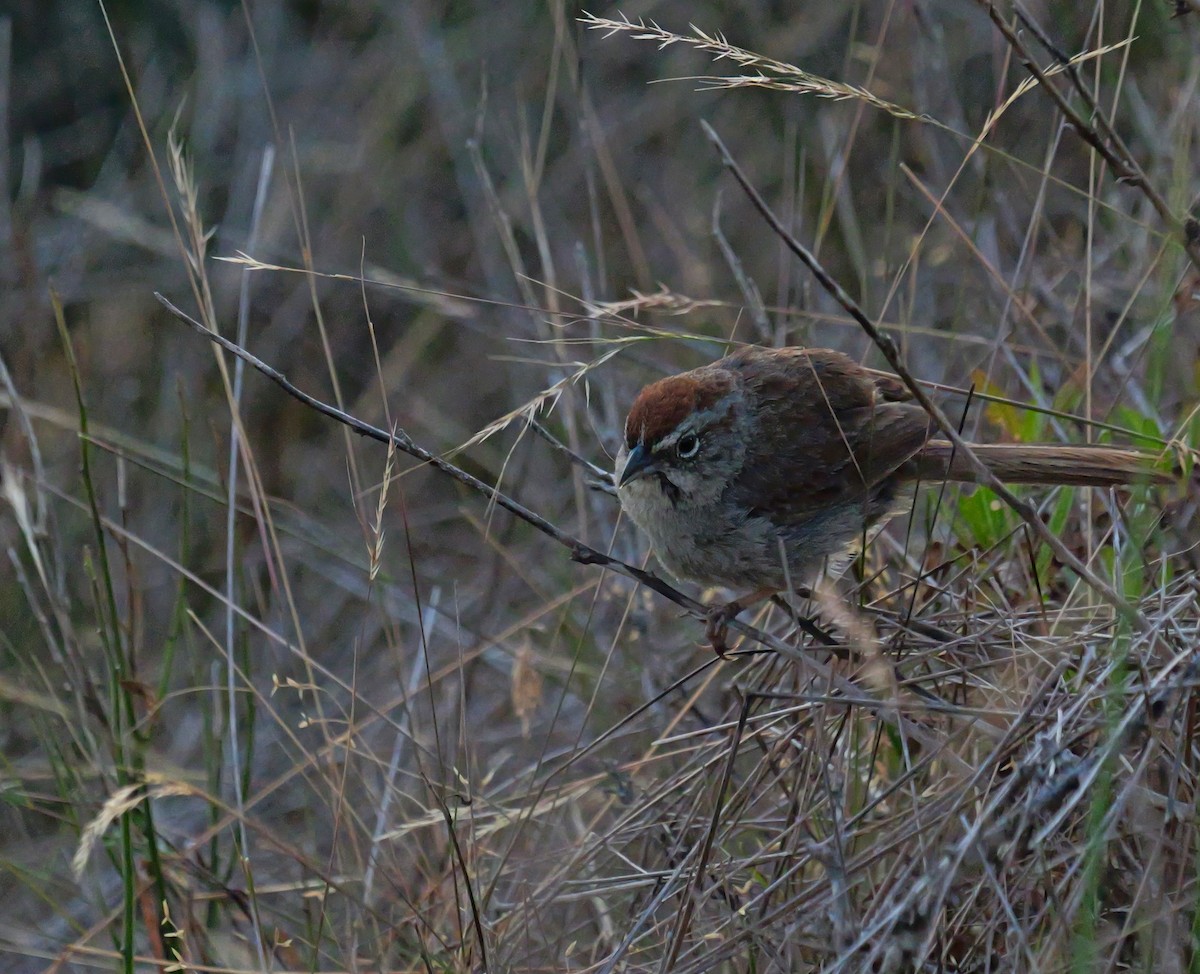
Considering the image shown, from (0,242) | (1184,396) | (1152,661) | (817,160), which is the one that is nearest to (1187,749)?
(1152,661)

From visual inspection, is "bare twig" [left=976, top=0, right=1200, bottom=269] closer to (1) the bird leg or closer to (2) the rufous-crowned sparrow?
(2) the rufous-crowned sparrow

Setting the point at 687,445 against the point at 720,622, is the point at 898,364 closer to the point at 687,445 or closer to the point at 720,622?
the point at 720,622

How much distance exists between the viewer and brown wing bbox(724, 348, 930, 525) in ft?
10.8

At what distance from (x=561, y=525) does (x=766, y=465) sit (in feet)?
7.77

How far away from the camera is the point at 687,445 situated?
10.9 feet

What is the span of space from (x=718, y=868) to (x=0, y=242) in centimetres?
555

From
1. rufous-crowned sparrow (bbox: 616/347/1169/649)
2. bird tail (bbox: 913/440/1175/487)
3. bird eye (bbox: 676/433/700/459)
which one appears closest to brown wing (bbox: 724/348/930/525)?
rufous-crowned sparrow (bbox: 616/347/1169/649)

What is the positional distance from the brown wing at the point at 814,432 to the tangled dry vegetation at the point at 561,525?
163mm

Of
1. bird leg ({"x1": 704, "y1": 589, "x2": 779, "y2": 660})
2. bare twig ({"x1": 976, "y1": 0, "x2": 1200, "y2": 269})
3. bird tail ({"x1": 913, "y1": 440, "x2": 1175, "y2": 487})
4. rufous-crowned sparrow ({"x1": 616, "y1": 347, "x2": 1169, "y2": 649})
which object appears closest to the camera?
bare twig ({"x1": 976, "y1": 0, "x2": 1200, "y2": 269})

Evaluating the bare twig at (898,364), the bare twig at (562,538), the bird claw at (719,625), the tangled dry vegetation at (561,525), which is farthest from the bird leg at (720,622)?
the bare twig at (898,364)

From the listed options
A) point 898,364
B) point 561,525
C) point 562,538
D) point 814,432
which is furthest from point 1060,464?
point 561,525

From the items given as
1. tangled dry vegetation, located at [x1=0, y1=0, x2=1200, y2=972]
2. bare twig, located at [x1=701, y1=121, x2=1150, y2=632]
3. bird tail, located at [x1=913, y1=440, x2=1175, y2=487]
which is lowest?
tangled dry vegetation, located at [x1=0, y1=0, x2=1200, y2=972]

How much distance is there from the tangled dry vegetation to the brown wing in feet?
0.53

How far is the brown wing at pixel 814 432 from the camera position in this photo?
3307mm
